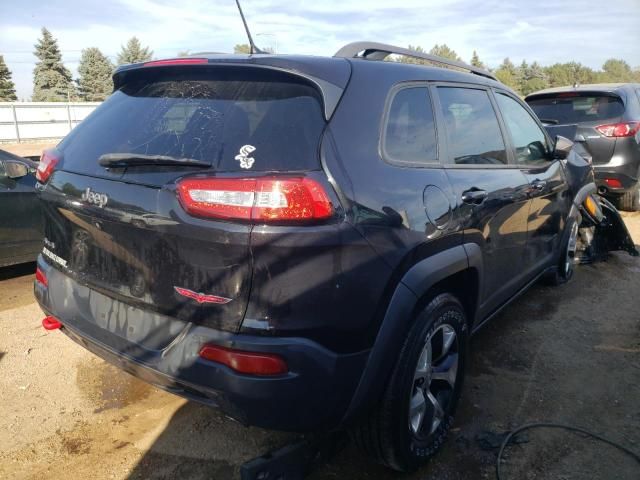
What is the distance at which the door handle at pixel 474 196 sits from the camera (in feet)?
8.58

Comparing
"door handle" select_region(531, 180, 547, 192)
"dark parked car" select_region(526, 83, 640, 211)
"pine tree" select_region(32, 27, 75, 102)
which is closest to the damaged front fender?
"dark parked car" select_region(526, 83, 640, 211)

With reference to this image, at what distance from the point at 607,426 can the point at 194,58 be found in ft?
9.36

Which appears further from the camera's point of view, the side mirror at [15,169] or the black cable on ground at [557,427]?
the side mirror at [15,169]

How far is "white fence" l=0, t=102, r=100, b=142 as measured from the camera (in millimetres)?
25344

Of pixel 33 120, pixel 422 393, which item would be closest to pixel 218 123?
pixel 422 393

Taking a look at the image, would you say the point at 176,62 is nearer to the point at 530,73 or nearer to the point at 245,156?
the point at 245,156

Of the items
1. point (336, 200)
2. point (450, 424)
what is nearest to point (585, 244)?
point (450, 424)

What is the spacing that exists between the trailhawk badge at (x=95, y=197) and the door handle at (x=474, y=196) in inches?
65.4

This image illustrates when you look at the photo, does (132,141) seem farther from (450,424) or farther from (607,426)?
(607,426)

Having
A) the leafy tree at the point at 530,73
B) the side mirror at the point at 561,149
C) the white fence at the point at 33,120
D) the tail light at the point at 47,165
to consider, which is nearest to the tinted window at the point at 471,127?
the side mirror at the point at 561,149

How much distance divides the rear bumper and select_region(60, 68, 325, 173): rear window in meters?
0.62

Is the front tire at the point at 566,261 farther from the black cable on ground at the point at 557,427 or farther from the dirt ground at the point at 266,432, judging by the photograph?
the black cable on ground at the point at 557,427

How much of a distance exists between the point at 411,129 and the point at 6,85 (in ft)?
208

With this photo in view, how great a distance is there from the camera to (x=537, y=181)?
3.64 metres
